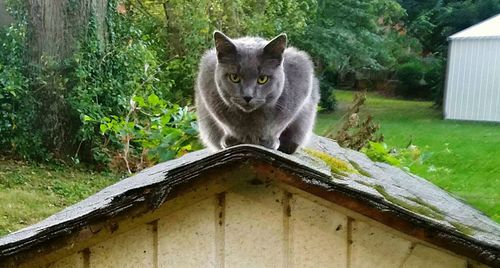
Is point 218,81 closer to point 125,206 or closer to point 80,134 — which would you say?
point 125,206

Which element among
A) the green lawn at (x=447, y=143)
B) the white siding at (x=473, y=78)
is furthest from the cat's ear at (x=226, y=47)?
the white siding at (x=473, y=78)

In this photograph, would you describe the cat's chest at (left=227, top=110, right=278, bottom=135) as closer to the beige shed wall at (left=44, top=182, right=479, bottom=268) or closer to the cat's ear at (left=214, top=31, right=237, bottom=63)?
the cat's ear at (left=214, top=31, right=237, bottom=63)

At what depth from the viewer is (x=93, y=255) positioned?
4.87 feet

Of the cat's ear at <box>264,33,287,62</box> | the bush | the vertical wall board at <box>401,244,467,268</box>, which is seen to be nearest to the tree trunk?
the bush

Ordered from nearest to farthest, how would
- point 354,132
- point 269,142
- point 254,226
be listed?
point 254,226
point 269,142
point 354,132

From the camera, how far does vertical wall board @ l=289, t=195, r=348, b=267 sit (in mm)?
1439

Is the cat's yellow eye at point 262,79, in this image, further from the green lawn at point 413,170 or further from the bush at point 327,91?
the bush at point 327,91

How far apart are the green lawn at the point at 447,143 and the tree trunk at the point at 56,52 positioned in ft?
7.72

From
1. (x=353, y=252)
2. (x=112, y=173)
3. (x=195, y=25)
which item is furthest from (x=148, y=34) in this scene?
(x=353, y=252)

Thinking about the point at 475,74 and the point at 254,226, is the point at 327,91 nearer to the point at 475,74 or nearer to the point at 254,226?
the point at 475,74

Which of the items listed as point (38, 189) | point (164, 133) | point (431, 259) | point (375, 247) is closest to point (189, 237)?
point (375, 247)

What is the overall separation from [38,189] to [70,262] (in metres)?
4.43

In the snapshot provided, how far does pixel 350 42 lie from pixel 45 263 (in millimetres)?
9051

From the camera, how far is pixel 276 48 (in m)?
1.82
